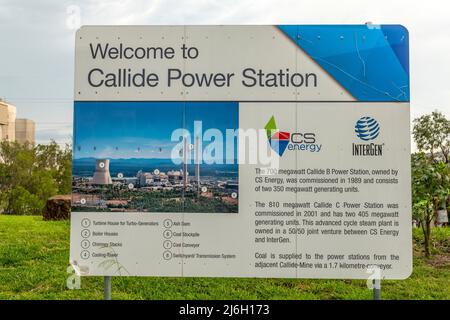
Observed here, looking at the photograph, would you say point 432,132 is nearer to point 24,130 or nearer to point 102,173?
point 102,173

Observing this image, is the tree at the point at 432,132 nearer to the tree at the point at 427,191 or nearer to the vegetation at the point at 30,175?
the tree at the point at 427,191

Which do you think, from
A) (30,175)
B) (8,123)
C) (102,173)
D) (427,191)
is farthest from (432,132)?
(8,123)

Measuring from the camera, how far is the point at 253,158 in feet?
13.0

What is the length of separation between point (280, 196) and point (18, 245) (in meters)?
5.40

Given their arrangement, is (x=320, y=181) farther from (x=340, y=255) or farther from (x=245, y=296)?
(x=245, y=296)

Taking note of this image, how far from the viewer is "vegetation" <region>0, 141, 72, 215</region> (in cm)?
Answer: 2095

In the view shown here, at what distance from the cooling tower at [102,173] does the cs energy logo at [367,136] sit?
232 centimetres

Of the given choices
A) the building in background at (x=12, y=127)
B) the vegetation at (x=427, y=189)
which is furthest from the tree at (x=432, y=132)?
the building in background at (x=12, y=127)

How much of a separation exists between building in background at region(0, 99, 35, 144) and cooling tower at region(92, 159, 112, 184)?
22.7 m

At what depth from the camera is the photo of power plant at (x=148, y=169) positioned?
13.0 ft

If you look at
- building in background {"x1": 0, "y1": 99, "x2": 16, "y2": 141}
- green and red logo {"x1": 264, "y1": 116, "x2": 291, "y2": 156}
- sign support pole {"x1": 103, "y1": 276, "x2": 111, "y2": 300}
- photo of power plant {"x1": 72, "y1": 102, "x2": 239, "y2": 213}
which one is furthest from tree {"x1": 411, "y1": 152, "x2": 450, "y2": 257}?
building in background {"x1": 0, "y1": 99, "x2": 16, "y2": 141}

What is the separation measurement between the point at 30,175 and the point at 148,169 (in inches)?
811

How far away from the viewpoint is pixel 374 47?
157 inches

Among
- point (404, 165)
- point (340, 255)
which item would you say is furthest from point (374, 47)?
point (340, 255)
